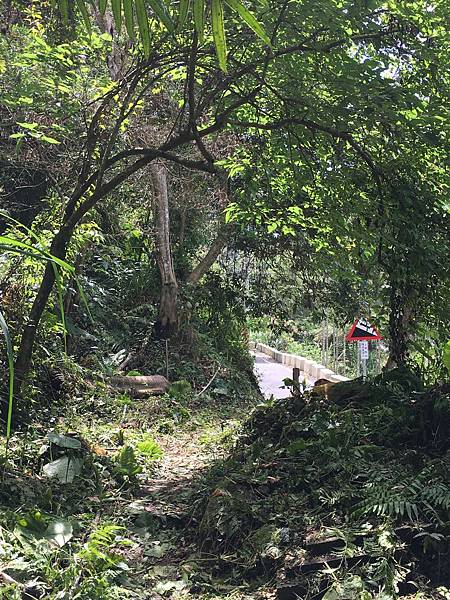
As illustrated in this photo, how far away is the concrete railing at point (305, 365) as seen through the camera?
62.2 feet

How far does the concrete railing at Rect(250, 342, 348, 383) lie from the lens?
19.0m

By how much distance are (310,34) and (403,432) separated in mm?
3207

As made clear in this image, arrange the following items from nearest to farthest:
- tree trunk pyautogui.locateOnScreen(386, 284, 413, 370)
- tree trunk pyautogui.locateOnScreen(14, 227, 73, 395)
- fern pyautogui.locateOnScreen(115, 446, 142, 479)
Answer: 1. fern pyautogui.locateOnScreen(115, 446, 142, 479)
2. tree trunk pyautogui.locateOnScreen(14, 227, 73, 395)
3. tree trunk pyautogui.locateOnScreen(386, 284, 413, 370)

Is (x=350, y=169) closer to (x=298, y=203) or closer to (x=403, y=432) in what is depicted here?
(x=298, y=203)

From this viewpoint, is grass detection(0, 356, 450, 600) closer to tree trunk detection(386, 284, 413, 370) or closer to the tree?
tree trunk detection(386, 284, 413, 370)

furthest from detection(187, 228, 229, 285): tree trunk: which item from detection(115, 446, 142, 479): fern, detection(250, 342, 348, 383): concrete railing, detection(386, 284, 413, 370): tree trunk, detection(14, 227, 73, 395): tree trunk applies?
detection(115, 446, 142, 479): fern

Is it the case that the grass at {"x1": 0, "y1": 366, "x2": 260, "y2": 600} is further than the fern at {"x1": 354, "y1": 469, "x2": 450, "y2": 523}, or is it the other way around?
the fern at {"x1": 354, "y1": 469, "x2": 450, "y2": 523}

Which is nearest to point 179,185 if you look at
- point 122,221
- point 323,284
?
point 122,221

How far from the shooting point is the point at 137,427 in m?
7.51

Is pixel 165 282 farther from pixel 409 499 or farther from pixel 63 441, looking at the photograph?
pixel 409 499

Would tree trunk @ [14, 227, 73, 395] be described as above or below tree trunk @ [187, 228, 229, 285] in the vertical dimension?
below

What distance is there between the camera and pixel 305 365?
23.3 meters

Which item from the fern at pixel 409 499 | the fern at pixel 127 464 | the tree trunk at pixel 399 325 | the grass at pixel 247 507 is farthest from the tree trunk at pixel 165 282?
the fern at pixel 409 499

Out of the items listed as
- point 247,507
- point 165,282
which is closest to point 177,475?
point 247,507
